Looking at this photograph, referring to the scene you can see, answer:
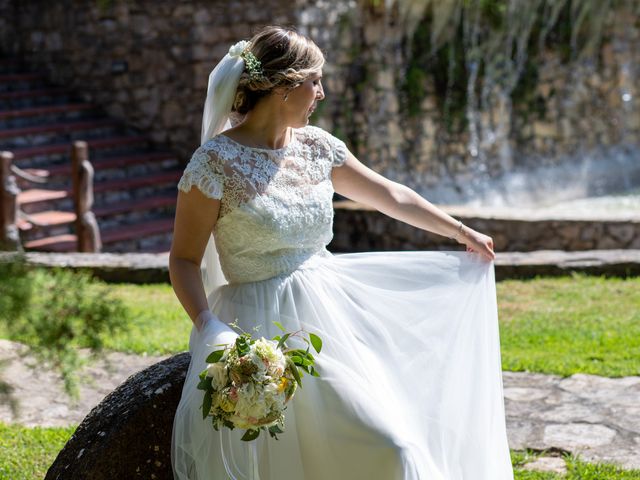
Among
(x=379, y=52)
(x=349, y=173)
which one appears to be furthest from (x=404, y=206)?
(x=379, y=52)

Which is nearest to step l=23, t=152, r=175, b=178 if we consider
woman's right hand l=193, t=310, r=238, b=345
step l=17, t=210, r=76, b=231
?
step l=17, t=210, r=76, b=231

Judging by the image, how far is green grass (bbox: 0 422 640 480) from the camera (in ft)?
12.1

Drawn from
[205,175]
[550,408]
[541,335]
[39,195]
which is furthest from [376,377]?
[39,195]

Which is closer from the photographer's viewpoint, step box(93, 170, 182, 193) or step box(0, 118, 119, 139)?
step box(93, 170, 182, 193)

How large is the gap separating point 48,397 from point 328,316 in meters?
2.37

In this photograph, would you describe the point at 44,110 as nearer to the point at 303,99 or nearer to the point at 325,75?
the point at 325,75

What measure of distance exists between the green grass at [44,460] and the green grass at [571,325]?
1.23 m

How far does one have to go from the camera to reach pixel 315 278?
120 inches

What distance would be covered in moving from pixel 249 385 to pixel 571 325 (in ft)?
12.9

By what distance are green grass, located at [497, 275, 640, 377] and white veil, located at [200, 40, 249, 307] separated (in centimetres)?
235

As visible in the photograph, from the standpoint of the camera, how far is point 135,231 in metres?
10.0

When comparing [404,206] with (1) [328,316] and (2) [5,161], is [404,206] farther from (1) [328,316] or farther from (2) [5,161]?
(2) [5,161]

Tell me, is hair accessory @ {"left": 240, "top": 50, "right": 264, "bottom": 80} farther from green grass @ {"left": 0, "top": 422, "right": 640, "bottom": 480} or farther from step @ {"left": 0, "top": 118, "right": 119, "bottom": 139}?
step @ {"left": 0, "top": 118, "right": 119, "bottom": 139}

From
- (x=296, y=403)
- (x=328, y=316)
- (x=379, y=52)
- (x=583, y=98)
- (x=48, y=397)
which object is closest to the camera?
(x=296, y=403)
